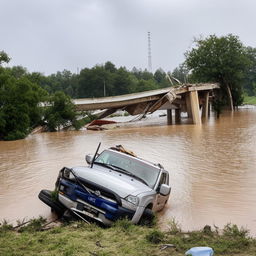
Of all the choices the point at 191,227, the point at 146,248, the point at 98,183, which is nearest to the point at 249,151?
the point at 191,227

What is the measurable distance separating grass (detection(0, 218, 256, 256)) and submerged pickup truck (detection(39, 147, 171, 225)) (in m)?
0.31

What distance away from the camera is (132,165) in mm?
8484

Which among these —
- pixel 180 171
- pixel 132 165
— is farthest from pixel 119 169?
pixel 180 171

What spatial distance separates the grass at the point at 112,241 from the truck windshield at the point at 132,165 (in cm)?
171

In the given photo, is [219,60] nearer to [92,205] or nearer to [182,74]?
[92,205]

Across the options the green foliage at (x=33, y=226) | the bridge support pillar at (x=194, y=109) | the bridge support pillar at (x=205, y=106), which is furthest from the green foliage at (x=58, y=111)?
the green foliage at (x=33, y=226)

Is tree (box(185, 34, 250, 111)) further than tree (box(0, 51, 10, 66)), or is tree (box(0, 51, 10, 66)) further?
tree (box(185, 34, 250, 111))

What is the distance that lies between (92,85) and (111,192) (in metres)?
86.5

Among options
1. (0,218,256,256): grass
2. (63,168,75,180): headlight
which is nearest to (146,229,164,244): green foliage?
(0,218,256,256): grass

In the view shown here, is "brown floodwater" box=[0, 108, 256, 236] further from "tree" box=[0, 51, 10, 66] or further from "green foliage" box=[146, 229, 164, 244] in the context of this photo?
"tree" box=[0, 51, 10, 66]

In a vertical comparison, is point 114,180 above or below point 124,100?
below

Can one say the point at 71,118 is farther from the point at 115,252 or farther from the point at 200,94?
the point at 115,252

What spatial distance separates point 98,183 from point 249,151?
42.6 ft

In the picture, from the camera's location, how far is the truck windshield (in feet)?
27.2
